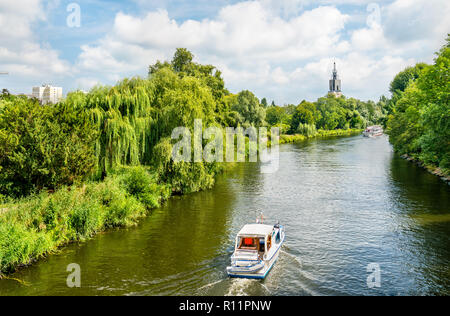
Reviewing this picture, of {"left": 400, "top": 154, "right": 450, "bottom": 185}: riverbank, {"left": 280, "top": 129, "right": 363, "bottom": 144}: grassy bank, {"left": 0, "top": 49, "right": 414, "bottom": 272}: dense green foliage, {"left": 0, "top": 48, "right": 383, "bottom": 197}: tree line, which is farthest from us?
{"left": 280, "top": 129, "right": 363, "bottom": 144}: grassy bank

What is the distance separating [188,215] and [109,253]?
28.8 feet

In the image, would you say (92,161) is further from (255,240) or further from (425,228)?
(425,228)

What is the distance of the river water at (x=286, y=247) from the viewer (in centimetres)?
1712

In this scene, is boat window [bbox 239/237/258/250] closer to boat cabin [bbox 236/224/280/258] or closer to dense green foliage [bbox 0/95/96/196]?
boat cabin [bbox 236/224/280/258]

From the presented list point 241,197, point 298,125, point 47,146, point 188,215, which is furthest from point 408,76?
point 47,146

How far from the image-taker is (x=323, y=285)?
56.4ft

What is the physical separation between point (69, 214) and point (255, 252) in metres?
12.5

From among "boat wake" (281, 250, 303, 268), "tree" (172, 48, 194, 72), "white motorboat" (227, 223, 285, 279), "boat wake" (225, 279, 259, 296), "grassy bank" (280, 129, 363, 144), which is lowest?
"boat wake" (225, 279, 259, 296)

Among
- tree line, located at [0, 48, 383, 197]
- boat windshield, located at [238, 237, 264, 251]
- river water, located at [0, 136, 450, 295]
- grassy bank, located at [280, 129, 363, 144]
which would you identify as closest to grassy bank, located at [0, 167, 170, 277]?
river water, located at [0, 136, 450, 295]

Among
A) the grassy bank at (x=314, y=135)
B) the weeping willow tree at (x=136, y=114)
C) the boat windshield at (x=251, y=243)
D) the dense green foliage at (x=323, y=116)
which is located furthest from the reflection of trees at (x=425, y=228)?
the dense green foliage at (x=323, y=116)

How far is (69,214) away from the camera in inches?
892

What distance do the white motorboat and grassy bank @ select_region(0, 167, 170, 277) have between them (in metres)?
10.3

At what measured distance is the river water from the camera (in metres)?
17.1

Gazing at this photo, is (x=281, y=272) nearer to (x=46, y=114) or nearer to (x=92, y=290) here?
(x=92, y=290)
